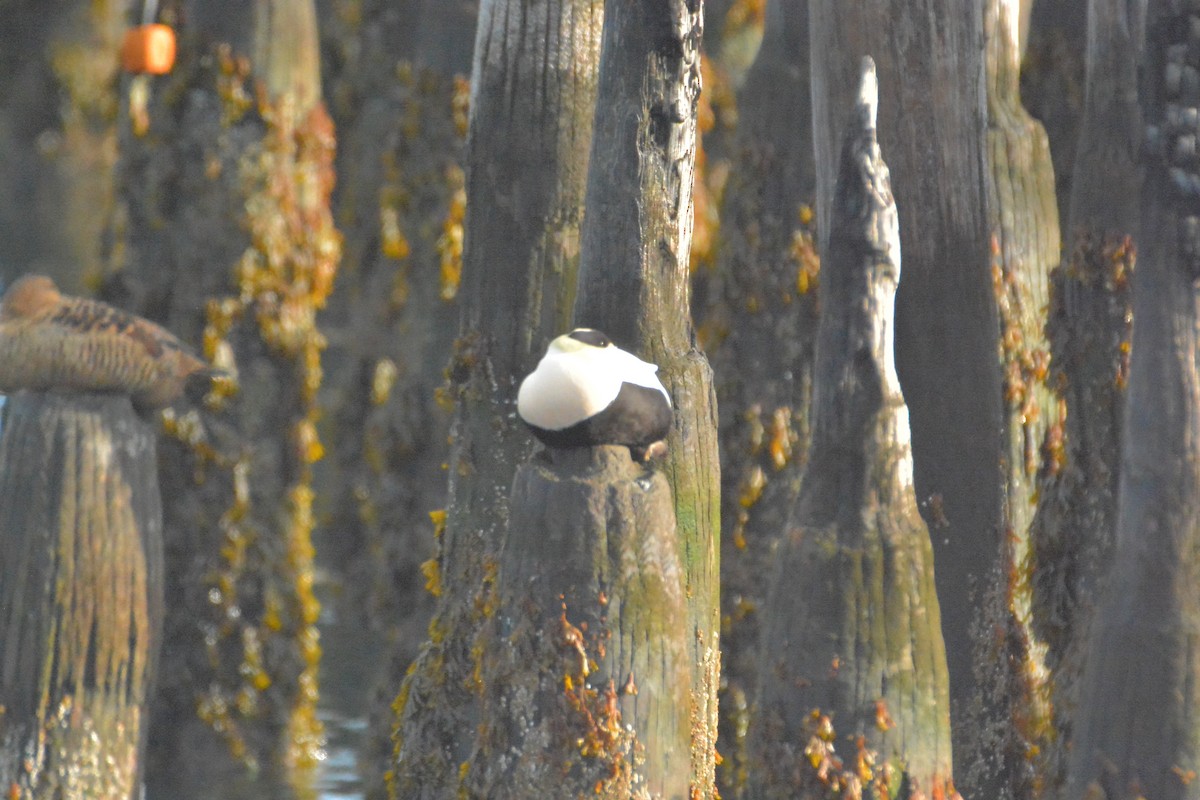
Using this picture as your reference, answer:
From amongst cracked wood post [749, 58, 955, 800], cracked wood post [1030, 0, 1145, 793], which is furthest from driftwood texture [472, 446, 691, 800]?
cracked wood post [1030, 0, 1145, 793]

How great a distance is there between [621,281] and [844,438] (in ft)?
2.47

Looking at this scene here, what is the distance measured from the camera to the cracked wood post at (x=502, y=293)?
5.68 m

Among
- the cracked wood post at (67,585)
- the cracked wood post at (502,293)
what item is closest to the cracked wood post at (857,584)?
the cracked wood post at (502,293)

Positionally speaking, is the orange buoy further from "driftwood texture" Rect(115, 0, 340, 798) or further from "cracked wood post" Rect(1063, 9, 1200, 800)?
"cracked wood post" Rect(1063, 9, 1200, 800)

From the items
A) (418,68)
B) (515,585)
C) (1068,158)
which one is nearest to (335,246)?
(418,68)

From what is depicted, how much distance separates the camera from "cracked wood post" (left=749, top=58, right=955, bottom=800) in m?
4.49

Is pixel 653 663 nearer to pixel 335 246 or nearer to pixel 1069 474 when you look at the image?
pixel 1069 474

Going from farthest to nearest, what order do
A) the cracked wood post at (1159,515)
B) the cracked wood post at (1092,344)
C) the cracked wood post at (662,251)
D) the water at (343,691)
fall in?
the water at (343,691)
the cracked wood post at (1092,344)
the cracked wood post at (662,251)
the cracked wood post at (1159,515)

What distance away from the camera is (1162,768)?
15.3 ft

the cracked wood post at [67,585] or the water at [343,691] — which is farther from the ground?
the cracked wood post at [67,585]

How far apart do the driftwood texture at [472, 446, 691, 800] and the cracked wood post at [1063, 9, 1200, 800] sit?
3.95ft

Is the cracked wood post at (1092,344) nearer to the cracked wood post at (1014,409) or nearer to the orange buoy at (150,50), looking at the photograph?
the cracked wood post at (1014,409)

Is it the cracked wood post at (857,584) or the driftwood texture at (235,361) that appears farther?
the driftwood texture at (235,361)

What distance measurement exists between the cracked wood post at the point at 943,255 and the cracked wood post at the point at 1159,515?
767 mm
